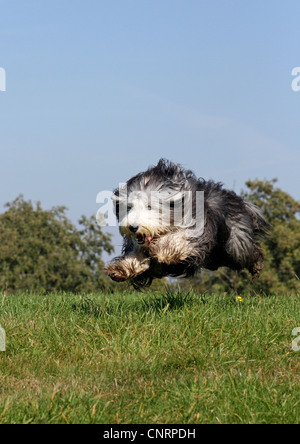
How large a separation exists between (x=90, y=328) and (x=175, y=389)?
1.85m

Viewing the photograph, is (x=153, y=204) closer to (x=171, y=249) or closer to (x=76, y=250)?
(x=171, y=249)

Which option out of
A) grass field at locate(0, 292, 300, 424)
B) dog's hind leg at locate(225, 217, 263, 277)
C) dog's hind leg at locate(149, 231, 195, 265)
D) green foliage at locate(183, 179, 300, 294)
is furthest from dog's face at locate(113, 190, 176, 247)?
green foliage at locate(183, 179, 300, 294)

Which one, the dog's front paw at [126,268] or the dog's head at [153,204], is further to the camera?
the dog's front paw at [126,268]

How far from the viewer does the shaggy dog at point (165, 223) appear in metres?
6.72

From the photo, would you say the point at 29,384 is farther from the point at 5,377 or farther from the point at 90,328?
the point at 90,328

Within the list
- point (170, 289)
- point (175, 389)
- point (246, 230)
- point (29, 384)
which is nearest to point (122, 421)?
point (175, 389)

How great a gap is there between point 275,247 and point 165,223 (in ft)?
91.0

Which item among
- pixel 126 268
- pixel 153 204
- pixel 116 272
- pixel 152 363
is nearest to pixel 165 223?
pixel 153 204

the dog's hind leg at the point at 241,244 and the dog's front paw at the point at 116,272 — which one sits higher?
the dog's hind leg at the point at 241,244

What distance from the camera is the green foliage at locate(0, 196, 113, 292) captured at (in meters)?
36.6

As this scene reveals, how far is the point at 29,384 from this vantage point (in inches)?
213

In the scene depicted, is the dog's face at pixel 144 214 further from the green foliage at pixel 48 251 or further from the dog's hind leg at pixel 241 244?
the green foliage at pixel 48 251

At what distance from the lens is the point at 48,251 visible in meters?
37.6

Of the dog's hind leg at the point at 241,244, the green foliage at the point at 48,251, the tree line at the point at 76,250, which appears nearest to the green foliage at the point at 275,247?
the tree line at the point at 76,250
